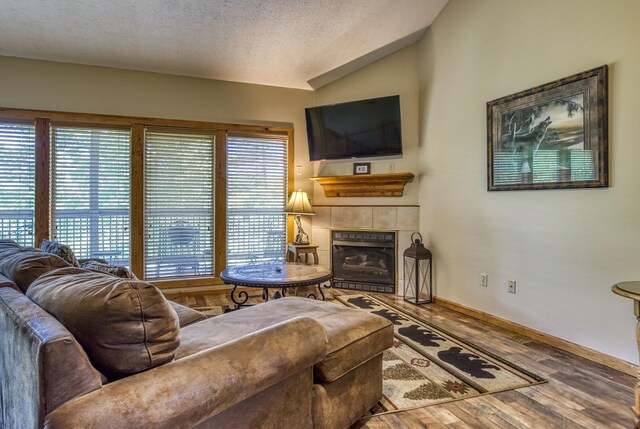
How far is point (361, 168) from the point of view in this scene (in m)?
4.65

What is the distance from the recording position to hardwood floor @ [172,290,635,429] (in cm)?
187

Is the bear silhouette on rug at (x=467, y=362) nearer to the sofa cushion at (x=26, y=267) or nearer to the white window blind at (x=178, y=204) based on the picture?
the sofa cushion at (x=26, y=267)

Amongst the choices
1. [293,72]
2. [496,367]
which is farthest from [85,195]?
[496,367]

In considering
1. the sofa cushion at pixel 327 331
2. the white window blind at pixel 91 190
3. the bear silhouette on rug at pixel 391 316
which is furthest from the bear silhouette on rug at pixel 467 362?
the white window blind at pixel 91 190

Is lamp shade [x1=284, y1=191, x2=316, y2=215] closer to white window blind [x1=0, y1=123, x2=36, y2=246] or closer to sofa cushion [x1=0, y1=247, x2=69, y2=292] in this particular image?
white window blind [x1=0, y1=123, x2=36, y2=246]

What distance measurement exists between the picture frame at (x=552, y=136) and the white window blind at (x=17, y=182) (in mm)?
4623

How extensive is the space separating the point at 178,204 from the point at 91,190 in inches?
35.8

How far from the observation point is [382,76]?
15.1 ft

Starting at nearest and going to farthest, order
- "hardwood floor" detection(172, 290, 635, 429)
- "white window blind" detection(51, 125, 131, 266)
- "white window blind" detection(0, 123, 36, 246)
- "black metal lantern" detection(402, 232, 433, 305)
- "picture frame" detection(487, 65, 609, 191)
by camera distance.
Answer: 1. "hardwood floor" detection(172, 290, 635, 429)
2. "picture frame" detection(487, 65, 609, 191)
3. "white window blind" detection(0, 123, 36, 246)
4. "white window blind" detection(51, 125, 131, 266)
5. "black metal lantern" detection(402, 232, 433, 305)

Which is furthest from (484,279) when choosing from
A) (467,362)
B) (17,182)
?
(17,182)

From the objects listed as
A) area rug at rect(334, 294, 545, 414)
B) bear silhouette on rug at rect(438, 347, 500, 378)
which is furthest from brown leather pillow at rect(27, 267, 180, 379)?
bear silhouette on rug at rect(438, 347, 500, 378)

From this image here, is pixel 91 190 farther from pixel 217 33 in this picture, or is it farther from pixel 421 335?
pixel 421 335

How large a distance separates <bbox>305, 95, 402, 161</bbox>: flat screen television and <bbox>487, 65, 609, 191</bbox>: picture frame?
3.92 ft

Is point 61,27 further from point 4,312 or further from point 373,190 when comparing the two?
point 373,190
